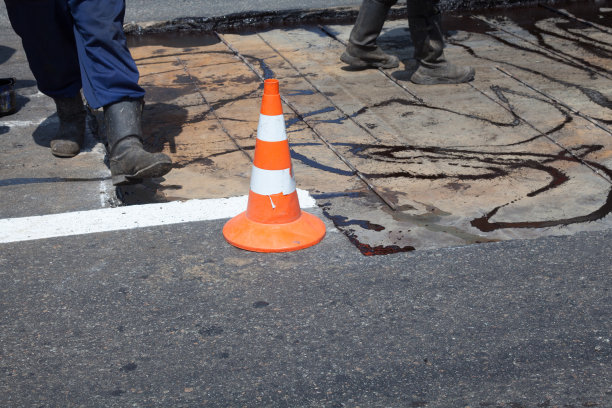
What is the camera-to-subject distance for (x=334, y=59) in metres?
6.11

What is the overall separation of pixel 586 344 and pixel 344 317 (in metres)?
0.77

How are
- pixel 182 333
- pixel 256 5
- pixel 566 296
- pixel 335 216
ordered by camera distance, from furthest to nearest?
pixel 256 5 → pixel 335 216 → pixel 566 296 → pixel 182 333

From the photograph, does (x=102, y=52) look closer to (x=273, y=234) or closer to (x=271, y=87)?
(x=271, y=87)

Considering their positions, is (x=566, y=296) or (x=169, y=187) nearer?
(x=566, y=296)

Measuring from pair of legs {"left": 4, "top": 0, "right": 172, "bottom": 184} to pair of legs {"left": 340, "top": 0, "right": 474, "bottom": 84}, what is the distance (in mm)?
2191

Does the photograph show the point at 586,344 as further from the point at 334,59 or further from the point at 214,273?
the point at 334,59

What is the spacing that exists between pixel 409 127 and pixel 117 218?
6.42 feet

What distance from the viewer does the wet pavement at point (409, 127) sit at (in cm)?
358

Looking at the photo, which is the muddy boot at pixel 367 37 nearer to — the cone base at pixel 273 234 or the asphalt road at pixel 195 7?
the asphalt road at pixel 195 7

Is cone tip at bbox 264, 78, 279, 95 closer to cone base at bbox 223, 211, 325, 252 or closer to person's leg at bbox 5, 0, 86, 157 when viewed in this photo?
cone base at bbox 223, 211, 325, 252

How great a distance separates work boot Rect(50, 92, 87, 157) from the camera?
4.19 metres

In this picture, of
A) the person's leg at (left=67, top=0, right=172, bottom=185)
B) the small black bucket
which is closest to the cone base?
the person's leg at (left=67, top=0, right=172, bottom=185)

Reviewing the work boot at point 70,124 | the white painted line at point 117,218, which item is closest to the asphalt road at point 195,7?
the work boot at point 70,124

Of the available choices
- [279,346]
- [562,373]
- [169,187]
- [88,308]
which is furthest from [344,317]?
[169,187]
